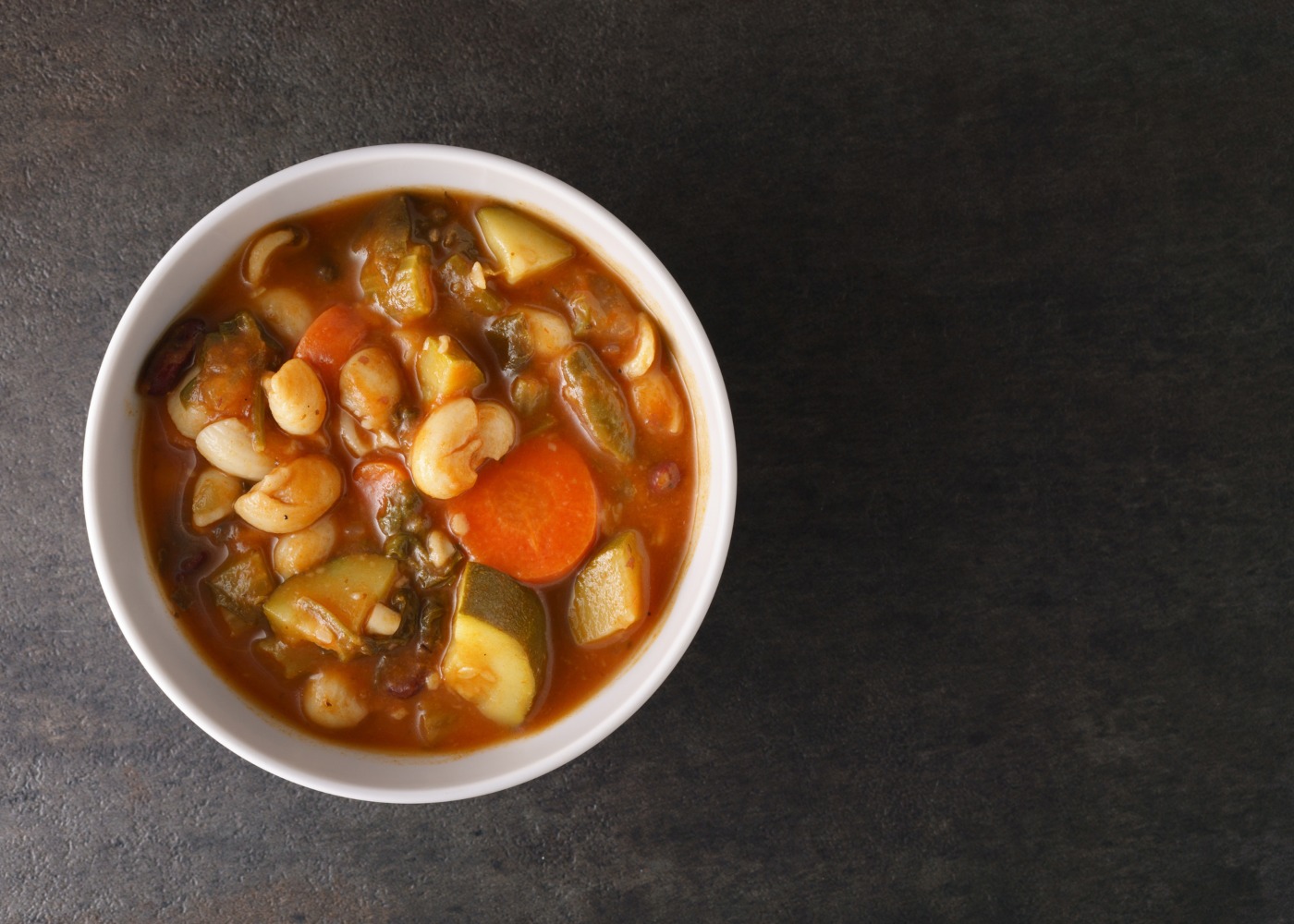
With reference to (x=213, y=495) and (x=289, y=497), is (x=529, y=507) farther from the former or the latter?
(x=213, y=495)

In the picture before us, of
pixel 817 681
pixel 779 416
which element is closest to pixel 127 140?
pixel 779 416

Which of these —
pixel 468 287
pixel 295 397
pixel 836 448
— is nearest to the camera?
pixel 295 397

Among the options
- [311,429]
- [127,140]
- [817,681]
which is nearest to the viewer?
[311,429]

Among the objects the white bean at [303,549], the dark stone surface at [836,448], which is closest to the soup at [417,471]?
the white bean at [303,549]

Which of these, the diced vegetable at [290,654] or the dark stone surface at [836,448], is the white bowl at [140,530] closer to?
the diced vegetable at [290,654]

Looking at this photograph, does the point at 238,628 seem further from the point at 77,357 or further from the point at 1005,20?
the point at 1005,20

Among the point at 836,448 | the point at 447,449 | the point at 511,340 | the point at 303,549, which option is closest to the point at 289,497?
the point at 303,549
